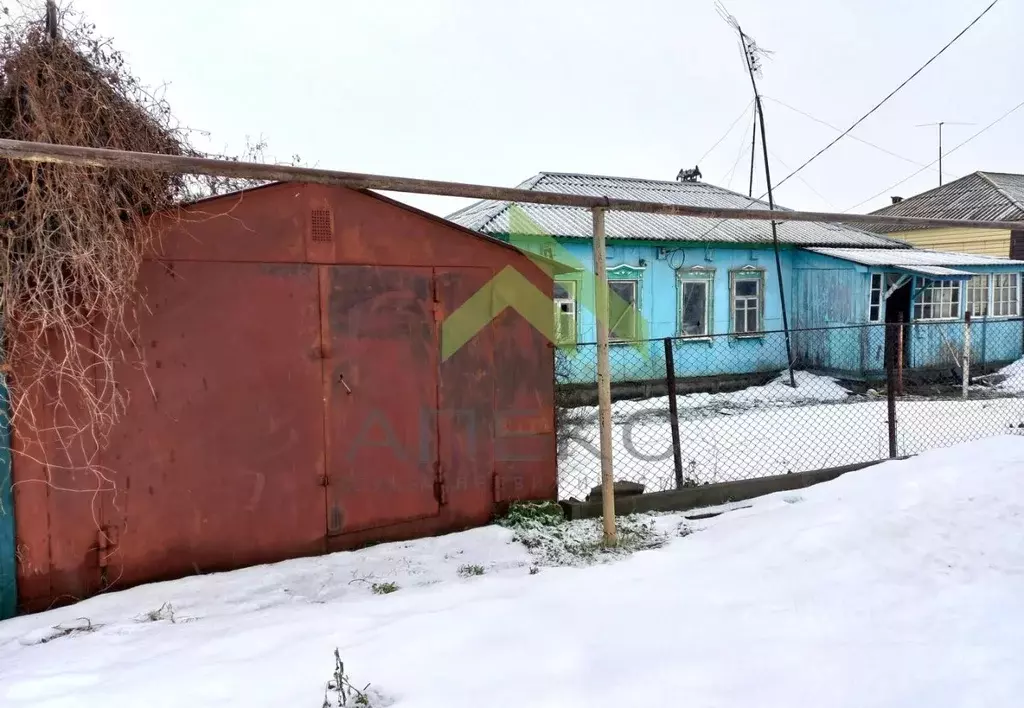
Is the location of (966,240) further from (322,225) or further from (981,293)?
(322,225)

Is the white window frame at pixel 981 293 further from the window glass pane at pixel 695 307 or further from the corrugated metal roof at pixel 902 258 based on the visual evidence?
the window glass pane at pixel 695 307

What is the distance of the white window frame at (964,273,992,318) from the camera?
15.5 metres

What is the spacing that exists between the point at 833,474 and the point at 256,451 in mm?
4722

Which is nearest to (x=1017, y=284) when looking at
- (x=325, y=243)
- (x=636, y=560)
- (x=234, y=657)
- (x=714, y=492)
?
(x=714, y=492)

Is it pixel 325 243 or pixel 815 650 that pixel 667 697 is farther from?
pixel 325 243

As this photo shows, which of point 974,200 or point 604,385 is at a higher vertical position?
point 974,200

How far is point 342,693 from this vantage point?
247cm

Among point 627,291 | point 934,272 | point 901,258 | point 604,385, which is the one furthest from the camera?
point 901,258

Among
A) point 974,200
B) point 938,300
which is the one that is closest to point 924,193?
point 974,200

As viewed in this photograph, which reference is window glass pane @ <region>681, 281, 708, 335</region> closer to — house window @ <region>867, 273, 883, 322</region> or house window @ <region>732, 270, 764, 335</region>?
house window @ <region>732, 270, 764, 335</region>

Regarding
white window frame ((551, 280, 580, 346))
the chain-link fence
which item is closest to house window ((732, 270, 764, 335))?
the chain-link fence

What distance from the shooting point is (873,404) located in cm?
1131

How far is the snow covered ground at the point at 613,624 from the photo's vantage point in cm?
256

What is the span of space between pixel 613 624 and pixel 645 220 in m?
11.8
